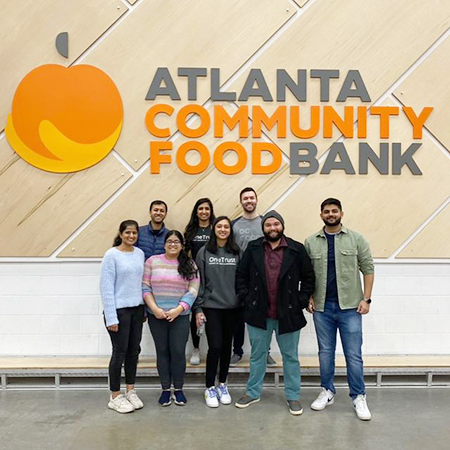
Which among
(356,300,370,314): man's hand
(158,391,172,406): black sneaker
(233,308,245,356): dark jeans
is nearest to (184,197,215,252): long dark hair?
(233,308,245,356): dark jeans

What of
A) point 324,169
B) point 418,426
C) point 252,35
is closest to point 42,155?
point 252,35

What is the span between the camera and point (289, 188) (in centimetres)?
436

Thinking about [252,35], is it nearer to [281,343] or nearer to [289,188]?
[289,188]

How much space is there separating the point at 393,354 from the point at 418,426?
122 cm

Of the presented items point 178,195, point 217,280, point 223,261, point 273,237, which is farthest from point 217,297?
point 178,195

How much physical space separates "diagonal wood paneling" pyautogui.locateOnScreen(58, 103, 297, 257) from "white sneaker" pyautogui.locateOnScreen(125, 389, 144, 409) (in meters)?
1.44

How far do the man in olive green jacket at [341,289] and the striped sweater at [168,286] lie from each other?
37.5 inches

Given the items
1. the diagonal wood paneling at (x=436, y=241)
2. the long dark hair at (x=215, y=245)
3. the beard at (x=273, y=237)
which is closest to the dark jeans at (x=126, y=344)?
the long dark hair at (x=215, y=245)

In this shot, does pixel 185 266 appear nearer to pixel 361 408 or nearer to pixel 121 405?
pixel 121 405

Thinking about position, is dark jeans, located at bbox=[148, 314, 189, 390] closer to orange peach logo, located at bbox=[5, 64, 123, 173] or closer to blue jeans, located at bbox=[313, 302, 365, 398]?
blue jeans, located at bbox=[313, 302, 365, 398]

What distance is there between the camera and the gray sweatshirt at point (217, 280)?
11.2 ft

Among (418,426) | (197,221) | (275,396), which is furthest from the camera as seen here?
(197,221)

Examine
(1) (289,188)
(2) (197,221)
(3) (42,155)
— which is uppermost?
(3) (42,155)

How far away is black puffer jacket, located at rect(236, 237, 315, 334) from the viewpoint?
3.25 m
